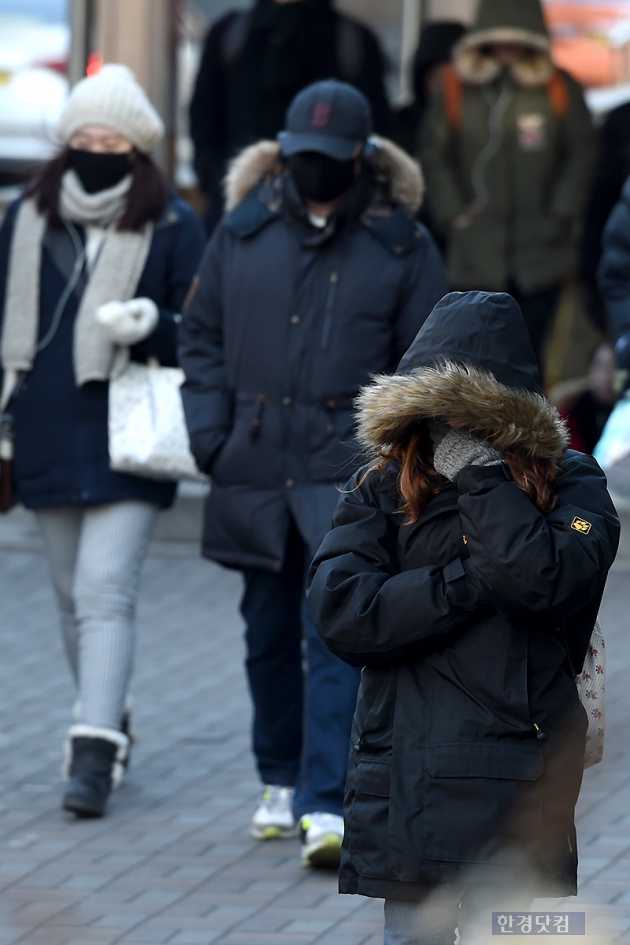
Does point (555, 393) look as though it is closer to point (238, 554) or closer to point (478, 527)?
point (238, 554)

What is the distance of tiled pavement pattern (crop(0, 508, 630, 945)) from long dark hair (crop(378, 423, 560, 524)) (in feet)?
4.66

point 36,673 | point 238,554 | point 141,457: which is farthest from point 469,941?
point 36,673

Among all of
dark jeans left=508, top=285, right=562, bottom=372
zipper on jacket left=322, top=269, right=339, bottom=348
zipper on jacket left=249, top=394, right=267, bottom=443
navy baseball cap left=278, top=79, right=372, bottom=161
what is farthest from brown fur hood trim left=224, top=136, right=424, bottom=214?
dark jeans left=508, top=285, right=562, bottom=372

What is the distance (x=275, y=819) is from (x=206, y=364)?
1310 millimetres

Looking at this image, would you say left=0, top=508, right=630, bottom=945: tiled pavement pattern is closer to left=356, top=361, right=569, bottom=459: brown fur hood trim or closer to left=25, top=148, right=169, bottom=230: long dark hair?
left=356, top=361, right=569, bottom=459: brown fur hood trim

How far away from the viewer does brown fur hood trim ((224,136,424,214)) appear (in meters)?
4.84

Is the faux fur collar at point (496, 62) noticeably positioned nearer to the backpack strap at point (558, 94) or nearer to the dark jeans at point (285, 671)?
the backpack strap at point (558, 94)

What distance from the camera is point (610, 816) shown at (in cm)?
496

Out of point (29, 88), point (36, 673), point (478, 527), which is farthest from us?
point (29, 88)

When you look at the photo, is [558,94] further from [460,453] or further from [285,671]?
[460,453]

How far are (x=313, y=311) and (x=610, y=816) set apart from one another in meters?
1.71

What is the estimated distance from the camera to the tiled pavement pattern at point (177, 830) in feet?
13.6

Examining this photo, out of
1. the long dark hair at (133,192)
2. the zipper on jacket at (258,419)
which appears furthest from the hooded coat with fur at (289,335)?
the long dark hair at (133,192)

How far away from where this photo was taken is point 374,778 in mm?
3031
